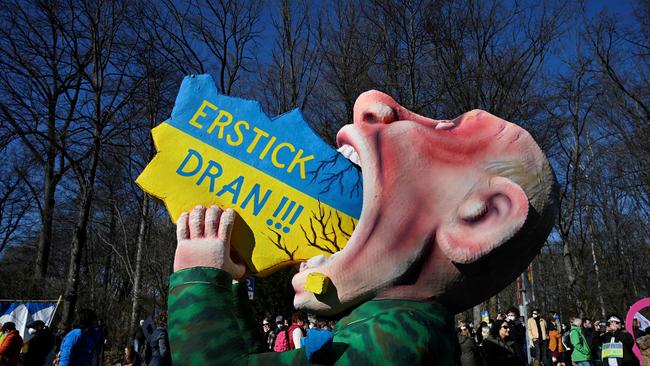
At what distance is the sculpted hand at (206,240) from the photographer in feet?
4.32

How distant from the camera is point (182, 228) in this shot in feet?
4.59

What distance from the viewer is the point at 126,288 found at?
76.4 ft

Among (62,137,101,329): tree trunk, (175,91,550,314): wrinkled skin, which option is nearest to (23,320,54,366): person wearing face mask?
(62,137,101,329): tree trunk

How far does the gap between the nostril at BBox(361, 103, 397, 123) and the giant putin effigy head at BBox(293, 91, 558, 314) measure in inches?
2.5

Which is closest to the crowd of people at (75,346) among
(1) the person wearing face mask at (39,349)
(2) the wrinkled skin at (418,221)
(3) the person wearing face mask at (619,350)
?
(1) the person wearing face mask at (39,349)

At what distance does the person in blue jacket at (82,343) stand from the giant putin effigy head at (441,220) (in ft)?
16.9

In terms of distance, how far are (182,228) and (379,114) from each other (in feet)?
1.94

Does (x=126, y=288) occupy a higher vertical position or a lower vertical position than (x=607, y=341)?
higher

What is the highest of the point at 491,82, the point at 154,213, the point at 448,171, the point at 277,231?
the point at 491,82

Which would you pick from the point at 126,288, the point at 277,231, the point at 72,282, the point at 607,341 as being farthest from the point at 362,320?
the point at 126,288

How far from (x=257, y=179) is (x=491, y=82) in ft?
30.0

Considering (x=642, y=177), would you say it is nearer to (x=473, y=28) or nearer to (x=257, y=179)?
(x=473, y=28)

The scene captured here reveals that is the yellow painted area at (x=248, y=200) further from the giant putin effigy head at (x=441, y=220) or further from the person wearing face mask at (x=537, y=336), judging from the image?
the person wearing face mask at (x=537, y=336)

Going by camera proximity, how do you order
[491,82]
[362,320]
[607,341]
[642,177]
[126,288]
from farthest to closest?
[126,288] → [642,177] → [491,82] → [607,341] → [362,320]
